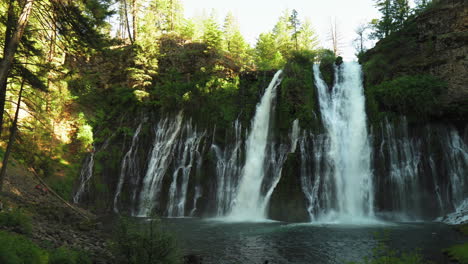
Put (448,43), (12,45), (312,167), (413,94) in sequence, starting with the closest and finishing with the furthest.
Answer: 1. (12,45)
2. (312,167)
3. (413,94)
4. (448,43)

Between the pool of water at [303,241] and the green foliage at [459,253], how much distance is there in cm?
29

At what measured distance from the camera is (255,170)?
774 inches

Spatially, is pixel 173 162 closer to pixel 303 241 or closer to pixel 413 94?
pixel 303 241

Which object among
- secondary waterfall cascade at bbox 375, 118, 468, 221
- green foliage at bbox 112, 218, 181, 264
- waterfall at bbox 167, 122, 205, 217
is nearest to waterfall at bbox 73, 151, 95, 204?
waterfall at bbox 167, 122, 205, 217

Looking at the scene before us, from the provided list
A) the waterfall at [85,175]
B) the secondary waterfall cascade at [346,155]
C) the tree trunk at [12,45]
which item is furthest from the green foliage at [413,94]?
the waterfall at [85,175]

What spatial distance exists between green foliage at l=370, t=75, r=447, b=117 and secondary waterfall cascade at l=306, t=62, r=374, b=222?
1.62 m

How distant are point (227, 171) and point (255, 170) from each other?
211 centimetres

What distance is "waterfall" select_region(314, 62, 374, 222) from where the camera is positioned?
55.0 feet

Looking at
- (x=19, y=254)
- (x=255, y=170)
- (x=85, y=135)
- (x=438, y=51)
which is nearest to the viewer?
(x=19, y=254)

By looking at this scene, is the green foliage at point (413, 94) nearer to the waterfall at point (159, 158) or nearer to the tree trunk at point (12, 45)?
the waterfall at point (159, 158)

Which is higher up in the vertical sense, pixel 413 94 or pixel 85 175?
pixel 413 94

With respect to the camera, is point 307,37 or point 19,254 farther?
point 307,37

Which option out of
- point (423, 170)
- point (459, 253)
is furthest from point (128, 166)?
point (459, 253)

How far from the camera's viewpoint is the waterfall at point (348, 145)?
1675cm
